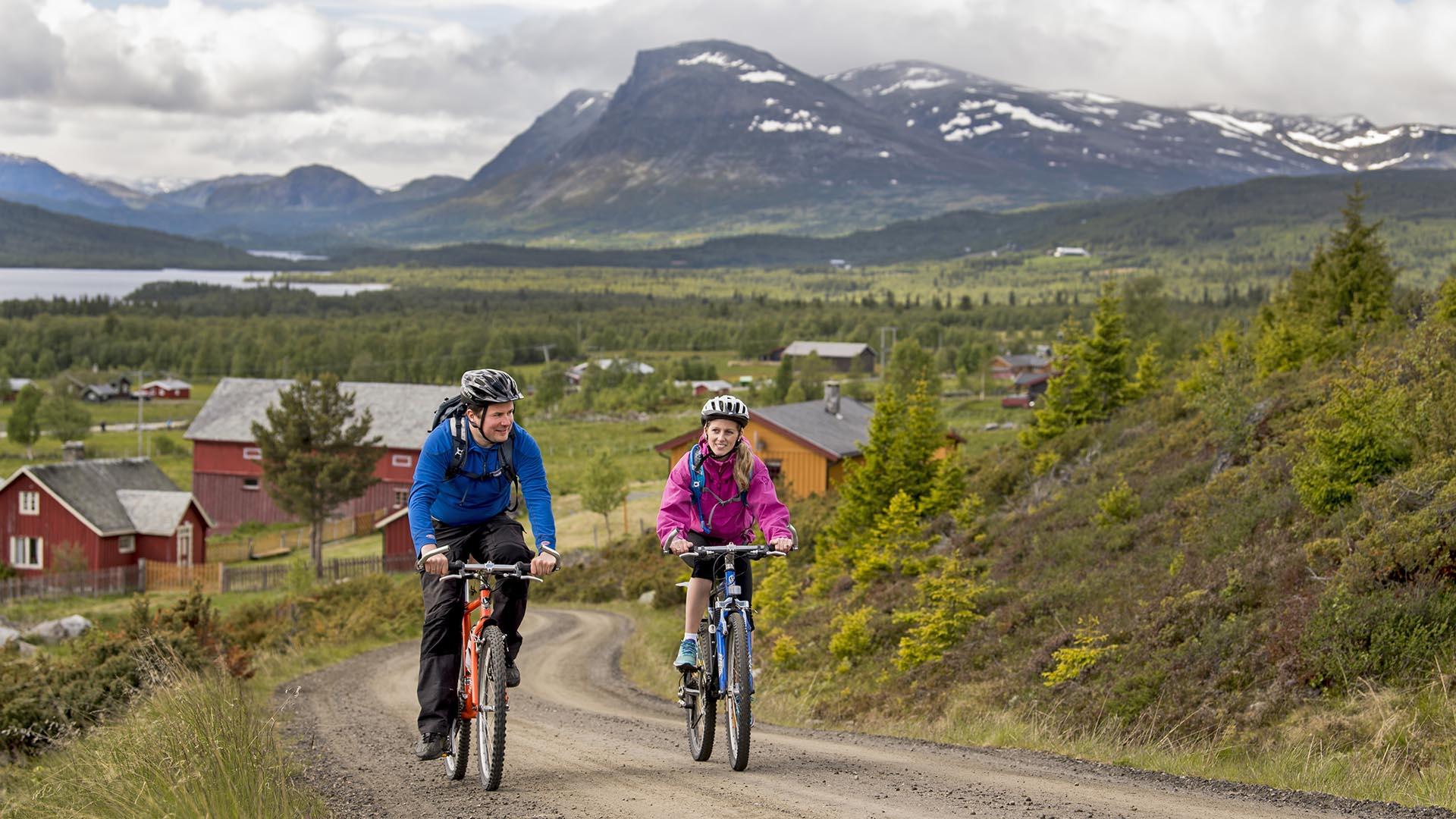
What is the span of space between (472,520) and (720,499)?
177cm

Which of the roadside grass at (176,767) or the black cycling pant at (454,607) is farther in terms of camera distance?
the black cycling pant at (454,607)

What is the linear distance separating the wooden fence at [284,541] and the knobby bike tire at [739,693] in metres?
56.5

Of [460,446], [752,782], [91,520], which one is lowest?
[91,520]

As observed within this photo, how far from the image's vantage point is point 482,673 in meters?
8.35

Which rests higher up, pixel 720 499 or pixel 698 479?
pixel 698 479

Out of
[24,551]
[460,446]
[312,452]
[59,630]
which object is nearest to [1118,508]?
[460,446]

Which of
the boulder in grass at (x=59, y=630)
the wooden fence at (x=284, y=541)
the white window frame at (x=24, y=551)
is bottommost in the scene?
the wooden fence at (x=284, y=541)

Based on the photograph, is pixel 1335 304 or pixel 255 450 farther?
pixel 255 450

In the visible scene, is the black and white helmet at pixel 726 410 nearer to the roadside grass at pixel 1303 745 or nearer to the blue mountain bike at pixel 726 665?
the blue mountain bike at pixel 726 665

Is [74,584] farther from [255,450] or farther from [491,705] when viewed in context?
[491,705]

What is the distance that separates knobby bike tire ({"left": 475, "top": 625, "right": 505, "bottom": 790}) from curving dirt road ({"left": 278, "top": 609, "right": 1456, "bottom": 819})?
190 millimetres

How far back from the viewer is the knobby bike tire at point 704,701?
9.16 metres

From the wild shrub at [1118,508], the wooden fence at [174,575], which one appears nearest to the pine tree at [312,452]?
the wooden fence at [174,575]

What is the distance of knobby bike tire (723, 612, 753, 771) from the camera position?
8664mm
